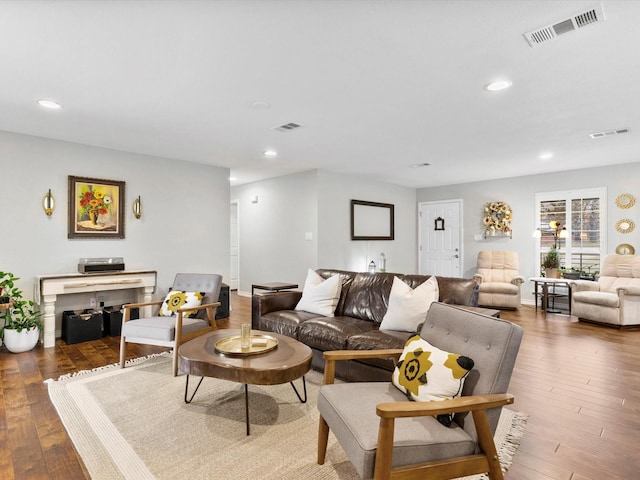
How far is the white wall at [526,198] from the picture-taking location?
235 inches

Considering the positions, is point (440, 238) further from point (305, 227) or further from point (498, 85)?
point (498, 85)

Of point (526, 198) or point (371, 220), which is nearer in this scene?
point (526, 198)

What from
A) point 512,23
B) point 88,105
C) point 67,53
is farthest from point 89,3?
point 512,23

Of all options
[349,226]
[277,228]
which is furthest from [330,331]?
[277,228]

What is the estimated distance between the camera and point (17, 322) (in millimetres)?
3947

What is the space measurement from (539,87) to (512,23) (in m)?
1.10

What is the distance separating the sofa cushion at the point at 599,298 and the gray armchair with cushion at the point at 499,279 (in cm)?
94

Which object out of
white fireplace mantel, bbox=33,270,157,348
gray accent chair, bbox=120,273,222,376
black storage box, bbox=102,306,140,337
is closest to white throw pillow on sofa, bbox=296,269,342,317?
gray accent chair, bbox=120,273,222,376

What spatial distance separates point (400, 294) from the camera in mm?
3006

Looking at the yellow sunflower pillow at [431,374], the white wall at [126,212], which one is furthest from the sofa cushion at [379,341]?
the white wall at [126,212]

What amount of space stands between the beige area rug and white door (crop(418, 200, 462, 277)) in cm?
571

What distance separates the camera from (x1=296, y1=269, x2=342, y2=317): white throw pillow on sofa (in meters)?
3.60

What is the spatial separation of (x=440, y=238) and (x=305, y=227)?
3431 mm

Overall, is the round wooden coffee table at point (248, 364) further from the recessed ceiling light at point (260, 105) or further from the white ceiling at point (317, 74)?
the recessed ceiling light at point (260, 105)
